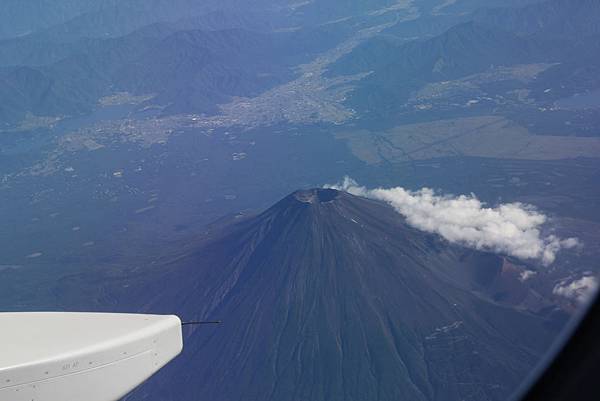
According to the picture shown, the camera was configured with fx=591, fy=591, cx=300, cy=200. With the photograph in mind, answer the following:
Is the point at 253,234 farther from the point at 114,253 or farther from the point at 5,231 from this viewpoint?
the point at 5,231

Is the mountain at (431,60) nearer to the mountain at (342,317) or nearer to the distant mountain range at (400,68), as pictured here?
the distant mountain range at (400,68)

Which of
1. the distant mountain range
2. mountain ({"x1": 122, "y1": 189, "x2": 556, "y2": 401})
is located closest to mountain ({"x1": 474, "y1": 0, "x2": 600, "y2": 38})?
the distant mountain range

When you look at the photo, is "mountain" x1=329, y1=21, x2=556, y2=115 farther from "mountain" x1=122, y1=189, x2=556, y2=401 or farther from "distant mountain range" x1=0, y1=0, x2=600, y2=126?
"mountain" x1=122, y1=189, x2=556, y2=401

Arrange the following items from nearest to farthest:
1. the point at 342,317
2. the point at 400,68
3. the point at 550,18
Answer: the point at 342,317
the point at 400,68
the point at 550,18

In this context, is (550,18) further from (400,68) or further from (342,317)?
(342,317)

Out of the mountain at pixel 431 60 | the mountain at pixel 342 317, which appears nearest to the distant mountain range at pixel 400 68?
the mountain at pixel 431 60

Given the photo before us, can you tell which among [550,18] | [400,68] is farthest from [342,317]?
[550,18]

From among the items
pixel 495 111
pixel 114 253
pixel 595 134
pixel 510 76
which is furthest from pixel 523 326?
pixel 510 76

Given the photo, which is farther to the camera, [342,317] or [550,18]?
[550,18]

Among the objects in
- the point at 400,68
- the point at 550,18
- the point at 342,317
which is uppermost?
the point at 550,18

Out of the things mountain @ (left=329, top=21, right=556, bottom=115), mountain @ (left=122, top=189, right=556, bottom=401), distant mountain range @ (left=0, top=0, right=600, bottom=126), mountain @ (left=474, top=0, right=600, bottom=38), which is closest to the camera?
mountain @ (left=122, top=189, right=556, bottom=401)

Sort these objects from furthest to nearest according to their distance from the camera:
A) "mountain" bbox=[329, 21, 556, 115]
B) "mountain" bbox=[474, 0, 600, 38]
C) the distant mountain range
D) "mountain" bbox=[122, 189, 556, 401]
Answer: "mountain" bbox=[474, 0, 600, 38] → "mountain" bbox=[329, 21, 556, 115] → the distant mountain range → "mountain" bbox=[122, 189, 556, 401]
